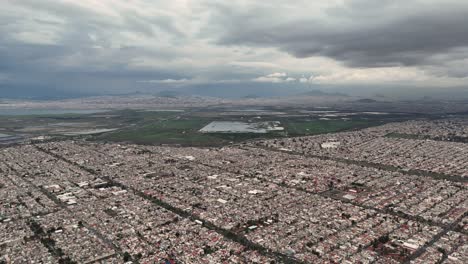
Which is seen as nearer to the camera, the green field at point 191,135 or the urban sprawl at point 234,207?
the urban sprawl at point 234,207

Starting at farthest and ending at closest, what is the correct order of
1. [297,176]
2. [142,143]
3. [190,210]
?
[142,143], [297,176], [190,210]

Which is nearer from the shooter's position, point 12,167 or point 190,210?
point 190,210

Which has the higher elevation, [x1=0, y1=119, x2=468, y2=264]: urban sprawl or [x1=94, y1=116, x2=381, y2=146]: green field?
[x1=94, y1=116, x2=381, y2=146]: green field

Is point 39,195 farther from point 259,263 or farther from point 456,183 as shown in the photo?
point 456,183

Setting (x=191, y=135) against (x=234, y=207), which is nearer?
(x=234, y=207)

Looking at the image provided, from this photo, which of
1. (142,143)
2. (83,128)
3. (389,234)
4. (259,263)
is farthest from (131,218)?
(83,128)

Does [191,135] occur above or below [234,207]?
above

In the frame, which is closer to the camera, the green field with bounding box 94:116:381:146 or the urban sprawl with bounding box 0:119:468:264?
the urban sprawl with bounding box 0:119:468:264

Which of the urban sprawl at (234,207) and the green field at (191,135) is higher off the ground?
the green field at (191,135)

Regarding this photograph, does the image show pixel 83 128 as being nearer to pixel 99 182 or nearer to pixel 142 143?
pixel 142 143

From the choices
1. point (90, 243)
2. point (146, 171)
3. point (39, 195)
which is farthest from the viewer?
point (146, 171)
